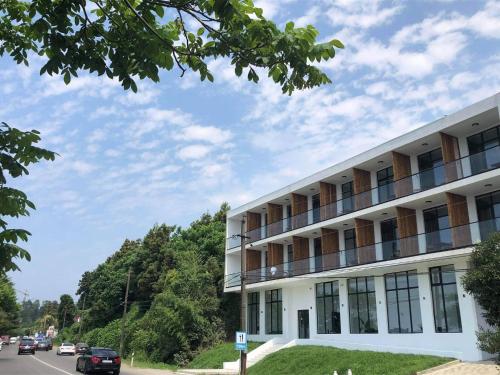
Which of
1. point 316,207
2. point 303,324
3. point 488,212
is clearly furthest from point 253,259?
point 488,212

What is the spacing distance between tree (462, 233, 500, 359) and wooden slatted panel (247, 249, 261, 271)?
27.2 metres

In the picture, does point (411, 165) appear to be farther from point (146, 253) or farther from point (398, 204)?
point (146, 253)

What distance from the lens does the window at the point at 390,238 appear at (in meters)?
28.1

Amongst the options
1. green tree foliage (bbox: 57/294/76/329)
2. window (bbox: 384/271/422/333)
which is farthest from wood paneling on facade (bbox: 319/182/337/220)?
green tree foliage (bbox: 57/294/76/329)

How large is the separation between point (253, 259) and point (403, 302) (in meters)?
17.0

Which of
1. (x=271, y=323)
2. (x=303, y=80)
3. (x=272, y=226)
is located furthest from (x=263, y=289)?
(x=303, y=80)

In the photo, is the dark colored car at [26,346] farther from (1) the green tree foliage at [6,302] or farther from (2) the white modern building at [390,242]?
(2) the white modern building at [390,242]

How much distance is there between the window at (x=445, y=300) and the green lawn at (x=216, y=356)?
14.4 metres

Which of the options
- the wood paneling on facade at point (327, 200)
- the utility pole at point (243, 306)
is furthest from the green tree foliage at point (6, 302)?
the wood paneling on facade at point (327, 200)

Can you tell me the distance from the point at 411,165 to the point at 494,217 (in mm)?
6125

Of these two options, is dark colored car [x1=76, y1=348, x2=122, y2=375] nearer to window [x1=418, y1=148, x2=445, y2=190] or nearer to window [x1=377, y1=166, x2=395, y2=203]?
window [x1=377, y1=166, x2=395, y2=203]

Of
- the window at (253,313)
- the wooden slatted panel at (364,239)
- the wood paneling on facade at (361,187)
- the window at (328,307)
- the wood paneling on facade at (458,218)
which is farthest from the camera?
the window at (253,313)

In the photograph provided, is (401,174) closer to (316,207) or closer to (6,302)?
(316,207)

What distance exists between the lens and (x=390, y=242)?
2834 cm
